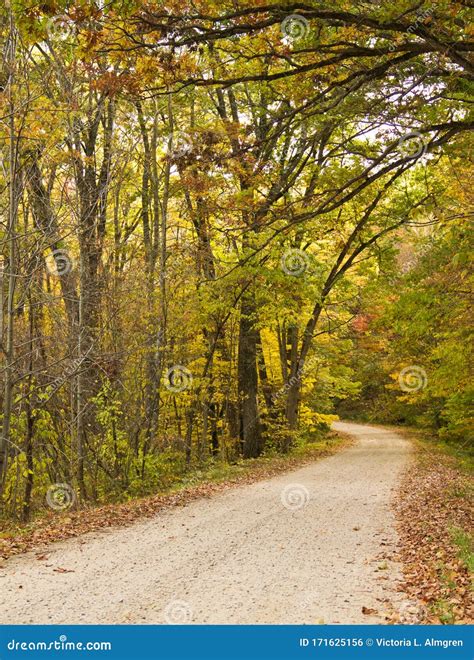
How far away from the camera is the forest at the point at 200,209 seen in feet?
22.6

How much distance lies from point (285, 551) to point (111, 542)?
2.22 m

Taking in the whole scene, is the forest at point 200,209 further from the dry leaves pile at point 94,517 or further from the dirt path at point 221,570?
the dirt path at point 221,570

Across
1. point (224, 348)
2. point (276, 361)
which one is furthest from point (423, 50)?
point (276, 361)

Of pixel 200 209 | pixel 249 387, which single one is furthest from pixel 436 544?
pixel 249 387

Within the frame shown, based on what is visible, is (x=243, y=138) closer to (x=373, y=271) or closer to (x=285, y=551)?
(x=285, y=551)

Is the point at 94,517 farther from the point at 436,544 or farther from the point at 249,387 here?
the point at 249,387

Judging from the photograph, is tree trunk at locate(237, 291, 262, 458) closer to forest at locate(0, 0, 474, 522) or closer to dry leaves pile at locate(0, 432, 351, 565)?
forest at locate(0, 0, 474, 522)

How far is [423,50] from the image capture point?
661 cm

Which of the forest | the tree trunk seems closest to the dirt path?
the forest

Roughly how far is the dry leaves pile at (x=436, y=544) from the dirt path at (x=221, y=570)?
0.89 feet

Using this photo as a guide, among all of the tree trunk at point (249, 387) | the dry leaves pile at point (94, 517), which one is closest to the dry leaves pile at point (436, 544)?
the dry leaves pile at point (94, 517)

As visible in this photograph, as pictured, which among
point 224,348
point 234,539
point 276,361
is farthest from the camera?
point 276,361

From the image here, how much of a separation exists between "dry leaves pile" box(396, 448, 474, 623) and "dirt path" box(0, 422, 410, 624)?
0.89ft

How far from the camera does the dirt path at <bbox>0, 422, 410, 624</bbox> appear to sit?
5.27m
